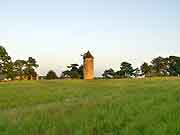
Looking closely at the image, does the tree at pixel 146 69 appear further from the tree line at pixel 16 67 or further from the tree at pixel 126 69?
the tree line at pixel 16 67

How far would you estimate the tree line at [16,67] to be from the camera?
302 ft

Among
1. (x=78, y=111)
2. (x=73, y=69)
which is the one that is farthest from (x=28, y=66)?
(x=78, y=111)

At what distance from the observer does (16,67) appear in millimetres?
98875

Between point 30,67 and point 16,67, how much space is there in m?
9.08

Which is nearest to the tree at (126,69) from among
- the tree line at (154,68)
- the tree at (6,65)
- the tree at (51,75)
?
the tree line at (154,68)

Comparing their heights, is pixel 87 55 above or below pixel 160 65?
above

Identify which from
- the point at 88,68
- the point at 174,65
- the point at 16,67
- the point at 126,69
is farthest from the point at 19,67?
the point at 174,65

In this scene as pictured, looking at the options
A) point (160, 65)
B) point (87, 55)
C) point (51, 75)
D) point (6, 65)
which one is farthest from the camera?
point (51, 75)

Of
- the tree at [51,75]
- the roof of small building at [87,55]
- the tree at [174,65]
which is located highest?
the roof of small building at [87,55]

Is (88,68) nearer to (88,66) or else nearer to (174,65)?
(88,66)

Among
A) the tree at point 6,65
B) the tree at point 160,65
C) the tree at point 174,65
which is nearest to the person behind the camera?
the tree at point 6,65

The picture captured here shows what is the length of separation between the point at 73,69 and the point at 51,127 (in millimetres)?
105543

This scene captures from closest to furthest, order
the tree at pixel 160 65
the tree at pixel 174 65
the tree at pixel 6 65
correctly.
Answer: the tree at pixel 6 65 → the tree at pixel 174 65 → the tree at pixel 160 65

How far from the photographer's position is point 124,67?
116 meters
